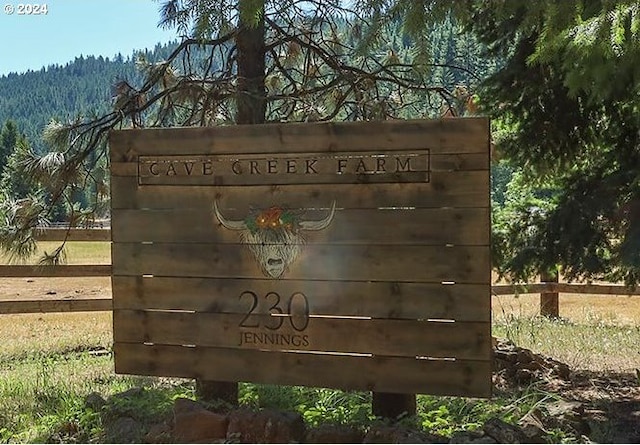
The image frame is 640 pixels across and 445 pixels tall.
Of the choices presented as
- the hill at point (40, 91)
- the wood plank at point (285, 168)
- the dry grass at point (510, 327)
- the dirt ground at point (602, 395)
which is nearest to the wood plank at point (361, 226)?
the wood plank at point (285, 168)

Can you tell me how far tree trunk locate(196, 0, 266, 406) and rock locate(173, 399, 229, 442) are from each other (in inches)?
26.6

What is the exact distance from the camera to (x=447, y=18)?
3.63 metres

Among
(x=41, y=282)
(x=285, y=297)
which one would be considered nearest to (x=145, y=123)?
(x=285, y=297)

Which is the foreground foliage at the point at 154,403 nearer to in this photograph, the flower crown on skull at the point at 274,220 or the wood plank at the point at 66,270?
the flower crown on skull at the point at 274,220

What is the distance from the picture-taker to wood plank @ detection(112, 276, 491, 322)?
3.17m

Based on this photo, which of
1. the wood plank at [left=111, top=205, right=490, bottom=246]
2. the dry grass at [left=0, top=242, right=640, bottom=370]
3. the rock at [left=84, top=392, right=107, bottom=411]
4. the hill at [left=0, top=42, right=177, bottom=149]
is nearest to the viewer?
the wood plank at [left=111, top=205, right=490, bottom=246]

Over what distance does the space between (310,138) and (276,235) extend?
53 centimetres

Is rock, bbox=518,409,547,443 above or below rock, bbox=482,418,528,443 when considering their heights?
below

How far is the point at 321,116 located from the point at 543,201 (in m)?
1.84

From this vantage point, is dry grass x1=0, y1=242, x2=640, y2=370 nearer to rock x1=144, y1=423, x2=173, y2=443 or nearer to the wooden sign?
the wooden sign

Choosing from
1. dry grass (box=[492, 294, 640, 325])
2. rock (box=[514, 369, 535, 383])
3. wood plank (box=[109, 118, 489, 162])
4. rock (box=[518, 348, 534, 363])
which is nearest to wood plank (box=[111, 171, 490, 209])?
wood plank (box=[109, 118, 489, 162])

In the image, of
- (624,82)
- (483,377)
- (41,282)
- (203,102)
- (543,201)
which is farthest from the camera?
(41,282)

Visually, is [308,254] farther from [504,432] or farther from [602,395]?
[602,395]

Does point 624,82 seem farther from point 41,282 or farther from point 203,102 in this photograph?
point 41,282
